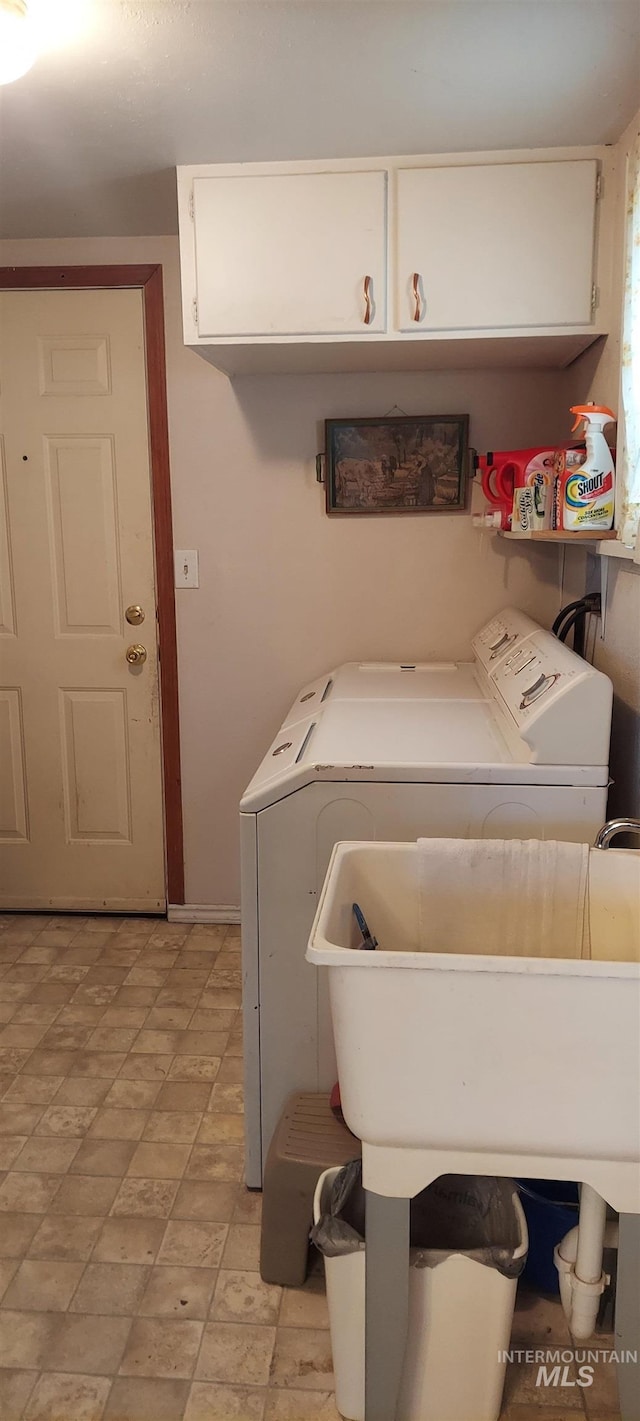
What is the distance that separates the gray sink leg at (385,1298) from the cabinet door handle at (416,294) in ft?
6.04

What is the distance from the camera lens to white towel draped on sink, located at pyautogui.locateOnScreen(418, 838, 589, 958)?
1473 mm

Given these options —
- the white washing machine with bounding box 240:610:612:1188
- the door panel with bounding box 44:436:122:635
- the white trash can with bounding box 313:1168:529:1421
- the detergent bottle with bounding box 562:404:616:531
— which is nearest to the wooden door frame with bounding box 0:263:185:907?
the door panel with bounding box 44:436:122:635

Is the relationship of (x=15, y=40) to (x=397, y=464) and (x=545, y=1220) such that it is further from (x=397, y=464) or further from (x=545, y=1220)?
(x=545, y=1220)

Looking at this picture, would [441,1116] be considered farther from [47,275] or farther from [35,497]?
[47,275]

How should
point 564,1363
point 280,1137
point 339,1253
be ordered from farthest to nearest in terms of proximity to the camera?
point 280,1137, point 564,1363, point 339,1253

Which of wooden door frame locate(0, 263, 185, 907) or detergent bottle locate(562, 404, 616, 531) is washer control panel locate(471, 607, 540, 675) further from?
wooden door frame locate(0, 263, 185, 907)

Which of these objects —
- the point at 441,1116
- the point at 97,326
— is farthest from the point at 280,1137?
the point at 97,326

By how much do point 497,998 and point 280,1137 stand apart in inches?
30.1

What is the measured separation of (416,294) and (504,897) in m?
1.45

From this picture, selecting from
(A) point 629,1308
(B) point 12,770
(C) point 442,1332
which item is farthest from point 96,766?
(A) point 629,1308

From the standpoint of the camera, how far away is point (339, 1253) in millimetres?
1387

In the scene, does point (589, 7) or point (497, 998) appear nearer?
point (497, 998)

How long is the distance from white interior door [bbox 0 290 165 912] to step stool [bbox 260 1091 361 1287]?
162cm

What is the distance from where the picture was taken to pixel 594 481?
1.97 m
